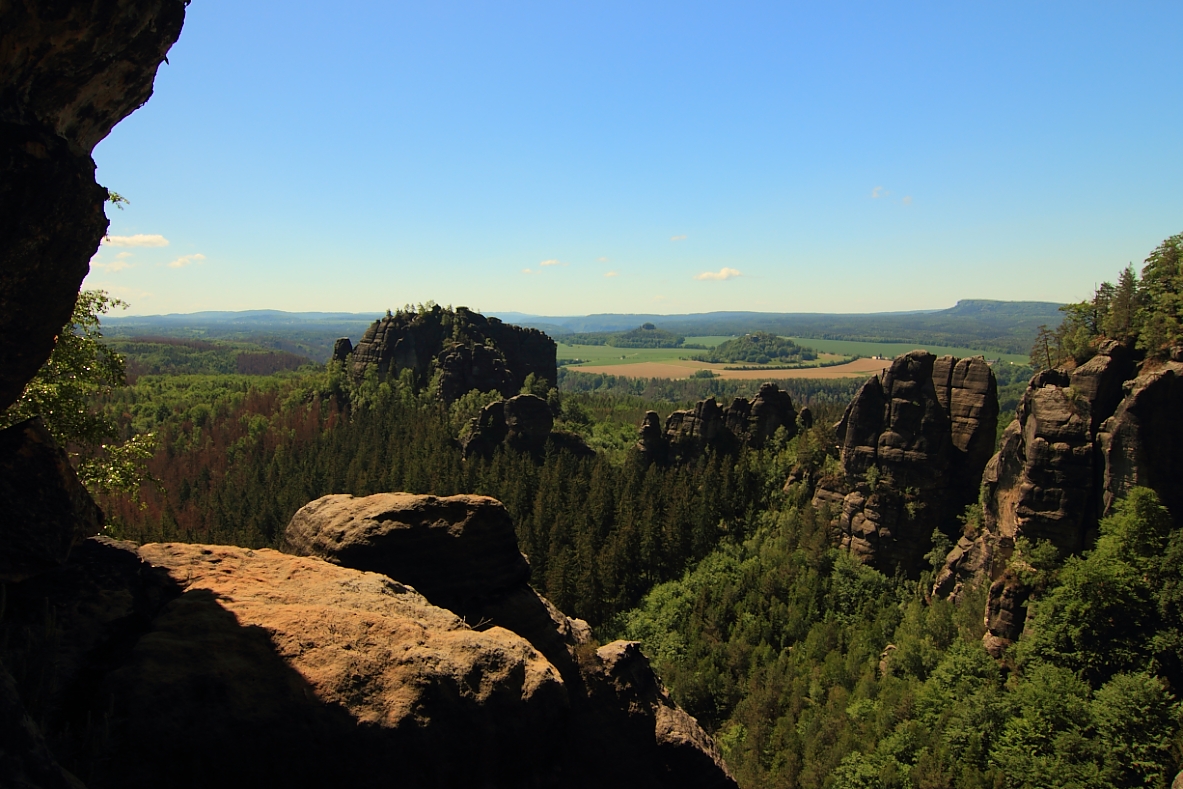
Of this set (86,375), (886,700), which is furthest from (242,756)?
(886,700)

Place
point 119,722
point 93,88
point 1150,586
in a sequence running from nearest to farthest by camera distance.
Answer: point 119,722 < point 93,88 < point 1150,586

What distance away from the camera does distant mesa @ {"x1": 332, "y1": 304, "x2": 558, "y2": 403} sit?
111250 millimetres

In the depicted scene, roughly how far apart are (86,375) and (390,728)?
48.2ft

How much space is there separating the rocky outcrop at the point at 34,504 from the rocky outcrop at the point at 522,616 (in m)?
6.76

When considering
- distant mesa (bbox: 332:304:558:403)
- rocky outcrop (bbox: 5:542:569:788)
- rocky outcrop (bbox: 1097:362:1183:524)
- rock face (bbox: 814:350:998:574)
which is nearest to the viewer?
rocky outcrop (bbox: 5:542:569:788)

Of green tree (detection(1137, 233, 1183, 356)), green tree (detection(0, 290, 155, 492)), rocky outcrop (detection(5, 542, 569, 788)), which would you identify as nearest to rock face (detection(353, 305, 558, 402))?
green tree (detection(1137, 233, 1183, 356))

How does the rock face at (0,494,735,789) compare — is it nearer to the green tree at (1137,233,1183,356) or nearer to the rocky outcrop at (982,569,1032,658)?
the rocky outcrop at (982,569,1032,658)

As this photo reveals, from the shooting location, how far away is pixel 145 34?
10656 millimetres

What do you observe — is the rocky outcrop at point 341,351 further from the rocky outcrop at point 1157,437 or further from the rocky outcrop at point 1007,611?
the rocky outcrop at point 1157,437

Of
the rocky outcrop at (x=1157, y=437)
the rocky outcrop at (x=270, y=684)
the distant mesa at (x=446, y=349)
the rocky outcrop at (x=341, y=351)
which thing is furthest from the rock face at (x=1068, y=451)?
the rocky outcrop at (x=341, y=351)

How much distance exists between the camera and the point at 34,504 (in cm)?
1016

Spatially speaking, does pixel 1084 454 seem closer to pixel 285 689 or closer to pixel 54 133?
pixel 285 689

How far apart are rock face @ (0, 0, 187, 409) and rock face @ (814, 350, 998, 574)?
172 feet

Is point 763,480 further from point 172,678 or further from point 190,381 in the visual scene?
point 190,381
